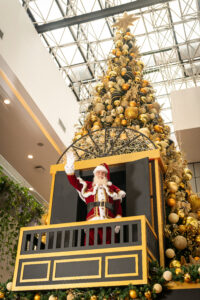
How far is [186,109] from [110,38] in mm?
6347

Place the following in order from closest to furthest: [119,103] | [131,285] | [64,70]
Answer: [131,285] < [119,103] < [64,70]

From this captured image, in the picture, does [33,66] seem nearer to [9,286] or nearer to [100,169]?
[100,169]

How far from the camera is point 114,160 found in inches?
259

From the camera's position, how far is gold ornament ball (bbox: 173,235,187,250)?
5.75m

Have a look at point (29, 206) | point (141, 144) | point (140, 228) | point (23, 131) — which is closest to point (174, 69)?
point (23, 131)

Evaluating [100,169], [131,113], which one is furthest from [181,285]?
[131,113]

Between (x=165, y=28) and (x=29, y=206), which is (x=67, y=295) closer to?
(x=29, y=206)

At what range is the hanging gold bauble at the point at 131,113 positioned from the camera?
724 centimetres

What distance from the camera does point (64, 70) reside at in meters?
17.8

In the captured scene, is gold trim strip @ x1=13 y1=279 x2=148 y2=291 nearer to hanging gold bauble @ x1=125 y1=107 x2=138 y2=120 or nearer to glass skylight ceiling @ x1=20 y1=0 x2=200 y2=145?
hanging gold bauble @ x1=125 y1=107 x2=138 y2=120

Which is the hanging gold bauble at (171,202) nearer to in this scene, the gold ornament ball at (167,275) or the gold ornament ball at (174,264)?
the gold ornament ball at (174,264)

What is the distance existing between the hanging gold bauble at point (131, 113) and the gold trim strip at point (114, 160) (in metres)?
1.02

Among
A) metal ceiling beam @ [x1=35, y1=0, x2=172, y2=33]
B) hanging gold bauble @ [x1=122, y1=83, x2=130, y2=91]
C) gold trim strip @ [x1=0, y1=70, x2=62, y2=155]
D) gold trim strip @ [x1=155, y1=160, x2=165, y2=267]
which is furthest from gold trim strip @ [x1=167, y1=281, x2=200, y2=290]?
metal ceiling beam @ [x1=35, y1=0, x2=172, y2=33]

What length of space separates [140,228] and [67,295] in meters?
1.30
